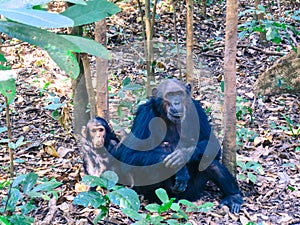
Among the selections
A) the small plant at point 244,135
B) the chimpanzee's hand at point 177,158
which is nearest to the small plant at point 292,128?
the small plant at point 244,135

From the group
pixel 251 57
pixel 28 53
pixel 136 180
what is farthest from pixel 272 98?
pixel 28 53

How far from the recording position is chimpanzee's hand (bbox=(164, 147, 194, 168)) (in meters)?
4.18

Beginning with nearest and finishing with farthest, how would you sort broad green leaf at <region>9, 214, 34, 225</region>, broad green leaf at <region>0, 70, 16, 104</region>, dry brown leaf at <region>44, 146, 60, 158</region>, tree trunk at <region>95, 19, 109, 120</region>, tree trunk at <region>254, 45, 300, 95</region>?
broad green leaf at <region>0, 70, 16, 104</region> < broad green leaf at <region>9, 214, 34, 225</region> < tree trunk at <region>95, 19, 109, 120</region> < dry brown leaf at <region>44, 146, 60, 158</region> < tree trunk at <region>254, 45, 300, 95</region>

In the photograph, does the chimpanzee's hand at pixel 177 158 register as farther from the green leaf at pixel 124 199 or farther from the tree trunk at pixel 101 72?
the green leaf at pixel 124 199

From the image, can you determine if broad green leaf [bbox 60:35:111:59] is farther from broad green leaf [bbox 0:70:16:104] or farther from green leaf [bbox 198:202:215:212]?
green leaf [bbox 198:202:215:212]

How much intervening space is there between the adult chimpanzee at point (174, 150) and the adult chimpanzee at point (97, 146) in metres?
0.18

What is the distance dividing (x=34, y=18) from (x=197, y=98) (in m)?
5.67

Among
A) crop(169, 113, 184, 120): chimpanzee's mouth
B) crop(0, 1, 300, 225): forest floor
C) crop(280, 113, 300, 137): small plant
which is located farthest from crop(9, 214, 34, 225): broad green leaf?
crop(280, 113, 300, 137): small plant

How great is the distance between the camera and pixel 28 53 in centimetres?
830

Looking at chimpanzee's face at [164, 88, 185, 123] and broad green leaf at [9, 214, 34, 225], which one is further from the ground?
chimpanzee's face at [164, 88, 185, 123]

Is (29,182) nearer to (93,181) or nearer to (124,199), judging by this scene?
(93,181)

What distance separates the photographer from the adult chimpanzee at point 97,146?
4.52 meters

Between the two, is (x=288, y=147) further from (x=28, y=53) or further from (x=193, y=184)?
(x=28, y=53)

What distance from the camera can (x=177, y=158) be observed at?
4.19 meters
